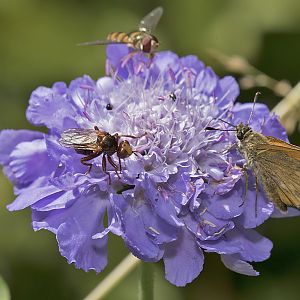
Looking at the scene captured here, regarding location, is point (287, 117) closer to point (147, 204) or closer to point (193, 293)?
point (147, 204)

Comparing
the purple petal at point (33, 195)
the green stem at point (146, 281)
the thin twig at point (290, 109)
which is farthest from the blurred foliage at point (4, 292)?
the thin twig at point (290, 109)

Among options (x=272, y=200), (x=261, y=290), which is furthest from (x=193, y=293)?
(x=272, y=200)

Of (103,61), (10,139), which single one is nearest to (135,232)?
(10,139)

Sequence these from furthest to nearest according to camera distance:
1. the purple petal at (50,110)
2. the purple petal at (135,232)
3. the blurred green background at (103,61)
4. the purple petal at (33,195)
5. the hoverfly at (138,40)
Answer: the blurred green background at (103,61) < the hoverfly at (138,40) < the purple petal at (50,110) < the purple petal at (33,195) < the purple petal at (135,232)

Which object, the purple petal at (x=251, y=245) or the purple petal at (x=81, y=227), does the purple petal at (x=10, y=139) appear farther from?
the purple petal at (x=251, y=245)

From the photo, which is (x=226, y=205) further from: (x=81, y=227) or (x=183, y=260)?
(x=81, y=227)
